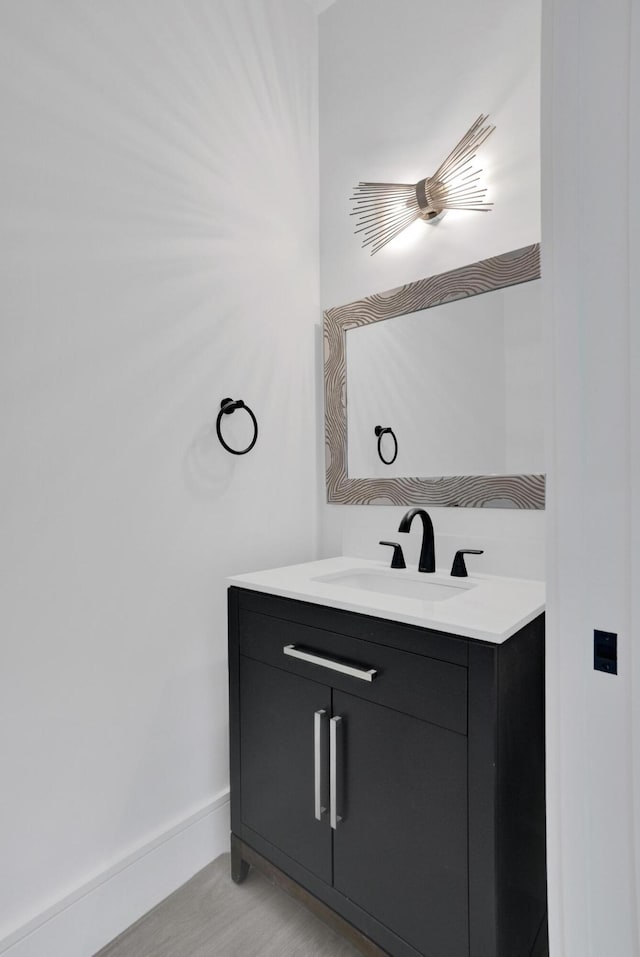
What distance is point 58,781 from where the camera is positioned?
1.23 m

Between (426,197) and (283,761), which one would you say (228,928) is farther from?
(426,197)

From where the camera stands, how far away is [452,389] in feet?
5.24

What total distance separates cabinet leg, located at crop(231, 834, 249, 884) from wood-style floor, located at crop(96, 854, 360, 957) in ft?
0.08

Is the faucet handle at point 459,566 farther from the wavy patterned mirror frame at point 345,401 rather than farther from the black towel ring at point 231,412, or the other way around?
the black towel ring at point 231,412

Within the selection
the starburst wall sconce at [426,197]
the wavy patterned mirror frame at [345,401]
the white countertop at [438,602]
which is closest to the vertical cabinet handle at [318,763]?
the white countertop at [438,602]

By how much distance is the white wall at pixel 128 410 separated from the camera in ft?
3.88

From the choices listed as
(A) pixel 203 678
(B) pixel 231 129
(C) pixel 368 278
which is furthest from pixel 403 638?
(B) pixel 231 129

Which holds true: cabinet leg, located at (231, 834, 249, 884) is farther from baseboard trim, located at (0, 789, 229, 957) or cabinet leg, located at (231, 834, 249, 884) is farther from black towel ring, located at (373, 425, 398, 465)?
black towel ring, located at (373, 425, 398, 465)

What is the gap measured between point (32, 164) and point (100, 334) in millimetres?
398

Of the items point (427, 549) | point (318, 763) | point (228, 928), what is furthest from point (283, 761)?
point (427, 549)

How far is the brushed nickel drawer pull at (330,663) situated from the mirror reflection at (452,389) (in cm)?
70

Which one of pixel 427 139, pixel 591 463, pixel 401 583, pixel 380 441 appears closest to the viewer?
pixel 591 463

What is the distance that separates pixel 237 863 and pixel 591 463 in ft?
4.80

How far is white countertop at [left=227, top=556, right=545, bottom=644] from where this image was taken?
1.00m
